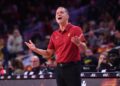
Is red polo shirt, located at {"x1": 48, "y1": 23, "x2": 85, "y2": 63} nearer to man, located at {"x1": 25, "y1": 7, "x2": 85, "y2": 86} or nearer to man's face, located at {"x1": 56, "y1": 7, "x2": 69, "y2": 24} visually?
man, located at {"x1": 25, "y1": 7, "x2": 85, "y2": 86}

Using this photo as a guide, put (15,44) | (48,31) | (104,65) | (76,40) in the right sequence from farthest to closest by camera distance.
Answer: (48,31), (15,44), (104,65), (76,40)

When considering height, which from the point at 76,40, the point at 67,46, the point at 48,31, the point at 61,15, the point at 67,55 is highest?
the point at 61,15

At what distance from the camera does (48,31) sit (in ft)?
A: 55.8

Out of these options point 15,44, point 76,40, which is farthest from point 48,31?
point 76,40

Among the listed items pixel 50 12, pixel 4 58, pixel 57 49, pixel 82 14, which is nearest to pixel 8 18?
pixel 50 12

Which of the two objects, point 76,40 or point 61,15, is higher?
point 61,15

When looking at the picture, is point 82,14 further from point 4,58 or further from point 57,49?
point 57,49

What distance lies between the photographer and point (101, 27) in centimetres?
1473

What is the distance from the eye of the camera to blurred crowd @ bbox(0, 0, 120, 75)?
10758 mm

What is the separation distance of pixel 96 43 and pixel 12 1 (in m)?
7.67

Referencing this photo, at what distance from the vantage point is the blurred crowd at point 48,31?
10758 millimetres

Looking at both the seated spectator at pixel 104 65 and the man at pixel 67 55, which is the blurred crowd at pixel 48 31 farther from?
the man at pixel 67 55

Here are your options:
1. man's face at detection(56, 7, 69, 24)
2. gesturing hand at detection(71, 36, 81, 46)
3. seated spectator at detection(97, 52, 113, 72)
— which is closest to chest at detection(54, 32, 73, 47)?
man's face at detection(56, 7, 69, 24)

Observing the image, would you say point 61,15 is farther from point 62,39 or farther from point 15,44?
point 15,44
